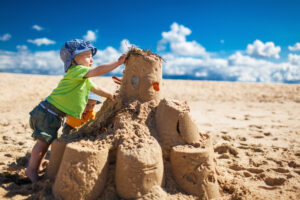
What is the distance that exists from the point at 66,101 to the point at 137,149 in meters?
1.03

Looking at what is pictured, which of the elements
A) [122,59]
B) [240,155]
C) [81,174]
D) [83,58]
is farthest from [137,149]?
[240,155]

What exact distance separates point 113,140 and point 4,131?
12.9 feet

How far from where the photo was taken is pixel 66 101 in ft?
8.52

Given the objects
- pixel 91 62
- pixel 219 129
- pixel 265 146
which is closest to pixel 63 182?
pixel 91 62

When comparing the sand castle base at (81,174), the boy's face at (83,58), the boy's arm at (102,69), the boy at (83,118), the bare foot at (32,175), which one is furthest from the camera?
the boy at (83,118)

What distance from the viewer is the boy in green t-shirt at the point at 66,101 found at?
2.58 meters

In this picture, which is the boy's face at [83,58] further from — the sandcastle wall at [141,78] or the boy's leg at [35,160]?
the boy's leg at [35,160]

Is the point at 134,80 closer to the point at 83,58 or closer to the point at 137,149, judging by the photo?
the point at 83,58

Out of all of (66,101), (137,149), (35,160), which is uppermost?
(66,101)

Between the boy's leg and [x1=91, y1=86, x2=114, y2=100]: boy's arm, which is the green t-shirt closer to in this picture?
[x1=91, y1=86, x2=114, y2=100]: boy's arm

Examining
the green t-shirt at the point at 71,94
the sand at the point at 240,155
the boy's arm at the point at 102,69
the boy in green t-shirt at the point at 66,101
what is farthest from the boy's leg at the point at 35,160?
the boy's arm at the point at 102,69

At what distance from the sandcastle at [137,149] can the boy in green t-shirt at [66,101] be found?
0.76 feet

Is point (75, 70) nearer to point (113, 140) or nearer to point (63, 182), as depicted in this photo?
point (113, 140)

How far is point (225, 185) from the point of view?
2.58 metres
